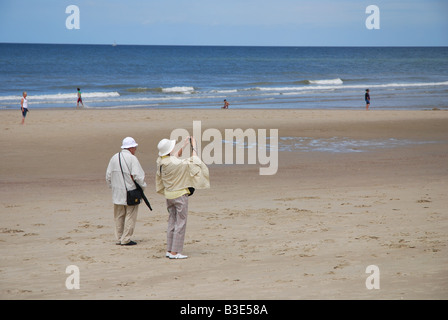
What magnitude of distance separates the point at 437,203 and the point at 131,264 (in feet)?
19.1

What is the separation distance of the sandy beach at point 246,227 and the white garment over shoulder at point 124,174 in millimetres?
735

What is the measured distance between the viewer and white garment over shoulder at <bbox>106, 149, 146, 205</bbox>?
782cm

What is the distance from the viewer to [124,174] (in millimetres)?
7848

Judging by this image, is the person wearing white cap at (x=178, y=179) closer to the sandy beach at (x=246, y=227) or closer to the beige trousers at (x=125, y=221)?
the sandy beach at (x=246, y=227)

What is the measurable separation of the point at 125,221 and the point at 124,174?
2.28 ft

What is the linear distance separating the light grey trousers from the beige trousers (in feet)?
2.60

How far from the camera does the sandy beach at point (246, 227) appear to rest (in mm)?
6055

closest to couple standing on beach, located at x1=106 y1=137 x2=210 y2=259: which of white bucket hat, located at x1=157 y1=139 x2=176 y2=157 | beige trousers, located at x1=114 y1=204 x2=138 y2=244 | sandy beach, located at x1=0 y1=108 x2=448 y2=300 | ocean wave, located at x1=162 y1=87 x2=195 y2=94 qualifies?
white bucket hat, located at x1=157 y1=139 x2=176 y2=157

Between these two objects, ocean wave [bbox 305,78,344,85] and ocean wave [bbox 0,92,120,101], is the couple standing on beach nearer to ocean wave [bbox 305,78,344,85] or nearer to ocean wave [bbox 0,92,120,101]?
ocean wave [bbox 0,92,120,101]

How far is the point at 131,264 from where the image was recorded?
7.01 m

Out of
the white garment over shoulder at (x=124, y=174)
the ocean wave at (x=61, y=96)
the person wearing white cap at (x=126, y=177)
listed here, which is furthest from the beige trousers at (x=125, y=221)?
the ocean wave at (x=61, y=96)

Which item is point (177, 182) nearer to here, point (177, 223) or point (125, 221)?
point (177, 223)

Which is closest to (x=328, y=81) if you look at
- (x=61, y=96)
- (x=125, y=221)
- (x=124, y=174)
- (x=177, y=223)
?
(x=61, y=96)
